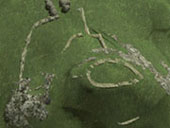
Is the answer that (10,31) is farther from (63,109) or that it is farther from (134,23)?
(134,23)

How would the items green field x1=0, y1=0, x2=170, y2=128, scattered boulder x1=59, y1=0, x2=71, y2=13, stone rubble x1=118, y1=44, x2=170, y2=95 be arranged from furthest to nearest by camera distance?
1. scattered boulder x1=59, y1=0, x2=71, y2=13
2. stone rubble x1=118, y1=44, x2=170, y2=95
3. green field x1=0, y1=0, x2=170, y2=128

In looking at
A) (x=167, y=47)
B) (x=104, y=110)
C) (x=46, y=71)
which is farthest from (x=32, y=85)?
(x=167, y=47)

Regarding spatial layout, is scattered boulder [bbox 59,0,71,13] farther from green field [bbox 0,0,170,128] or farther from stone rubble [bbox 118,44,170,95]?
stone rubble [bbox 118,44,170,95]

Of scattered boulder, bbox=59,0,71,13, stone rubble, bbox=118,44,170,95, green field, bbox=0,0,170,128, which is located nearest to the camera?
green field, bbox=0,0,170,128

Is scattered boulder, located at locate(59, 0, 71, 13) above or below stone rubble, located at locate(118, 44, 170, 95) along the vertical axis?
above

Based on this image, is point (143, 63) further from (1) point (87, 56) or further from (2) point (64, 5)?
(2) point (64, 5)

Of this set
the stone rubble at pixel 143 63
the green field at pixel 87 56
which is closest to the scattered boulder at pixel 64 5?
the green field at pixel 87 56

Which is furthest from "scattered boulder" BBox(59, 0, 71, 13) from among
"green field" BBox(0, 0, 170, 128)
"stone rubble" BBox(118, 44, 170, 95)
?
"stone rubble" BBox(118, 44, 170, 95)

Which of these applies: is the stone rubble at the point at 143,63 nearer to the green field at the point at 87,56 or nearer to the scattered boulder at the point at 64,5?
the green field at the point at 87,56
